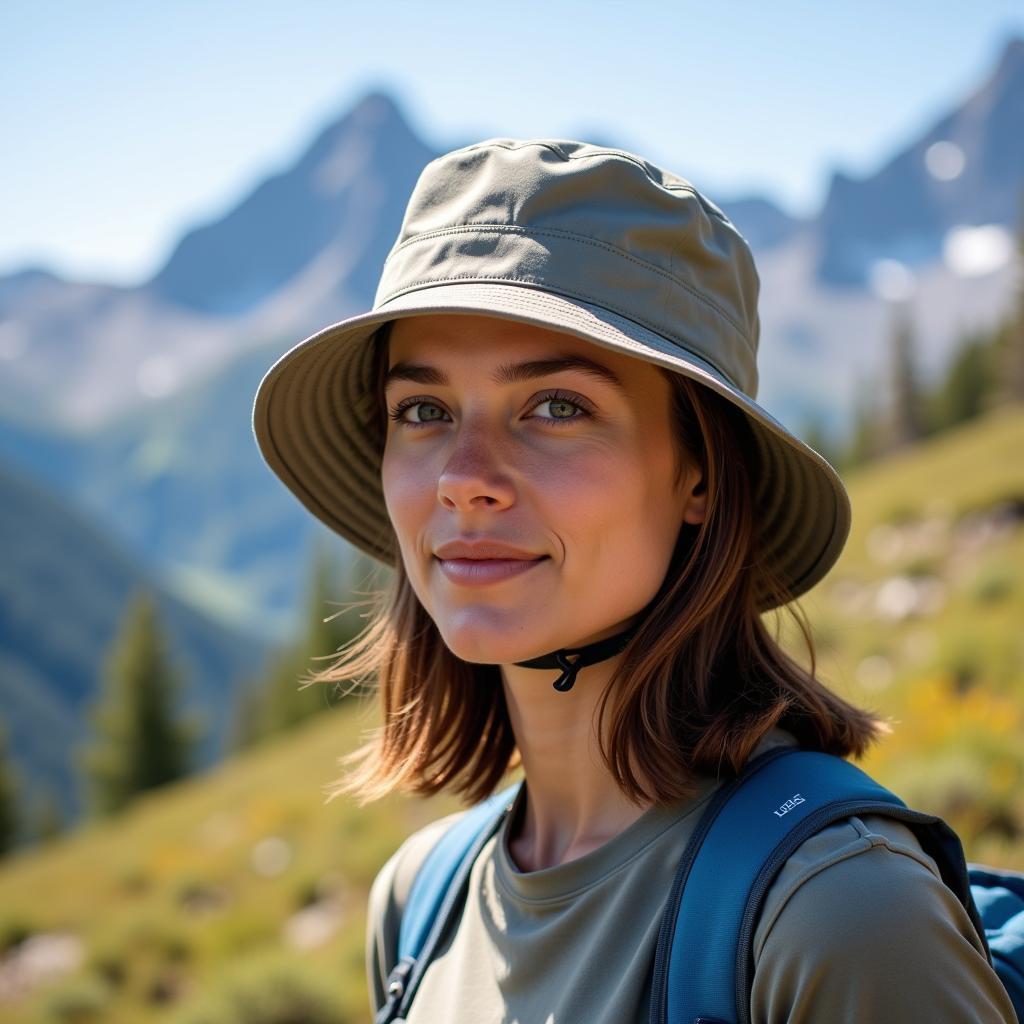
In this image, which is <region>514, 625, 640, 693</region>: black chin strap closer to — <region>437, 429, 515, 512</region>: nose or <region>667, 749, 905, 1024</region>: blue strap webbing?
<region>437, 429, 515, 512</region>: nose

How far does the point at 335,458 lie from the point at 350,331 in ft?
2.07

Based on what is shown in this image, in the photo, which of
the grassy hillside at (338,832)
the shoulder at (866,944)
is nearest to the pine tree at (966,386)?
the grassy hillside at (338,832)

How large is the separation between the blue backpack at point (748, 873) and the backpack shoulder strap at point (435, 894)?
0.79 m

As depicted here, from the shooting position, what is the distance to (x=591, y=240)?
1.96 meters

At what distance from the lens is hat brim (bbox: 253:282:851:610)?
1894 millimetres

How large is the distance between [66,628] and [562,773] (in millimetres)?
159356

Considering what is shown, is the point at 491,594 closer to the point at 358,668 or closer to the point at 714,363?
the point at 714,363

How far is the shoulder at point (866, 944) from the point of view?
145cm

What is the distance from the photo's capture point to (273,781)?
60.3 feet

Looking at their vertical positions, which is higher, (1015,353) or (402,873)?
(402,873)

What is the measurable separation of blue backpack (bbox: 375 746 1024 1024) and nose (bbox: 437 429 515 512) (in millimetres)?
664

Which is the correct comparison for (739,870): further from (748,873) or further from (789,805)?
(789,805)

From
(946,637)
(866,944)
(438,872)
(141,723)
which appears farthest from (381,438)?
(141,723)

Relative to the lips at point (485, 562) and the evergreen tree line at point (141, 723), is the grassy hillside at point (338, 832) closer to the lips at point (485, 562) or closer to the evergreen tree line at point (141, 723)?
the lips at point (485, 562)
